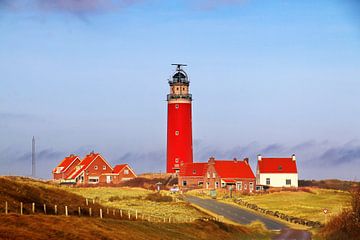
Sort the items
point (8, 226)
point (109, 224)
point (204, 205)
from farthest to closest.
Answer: point (204, 205)
point (109, 224)
point (8, 226)

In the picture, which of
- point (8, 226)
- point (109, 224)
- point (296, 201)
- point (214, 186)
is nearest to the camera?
point (8, 226)

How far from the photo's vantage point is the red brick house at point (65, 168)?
5669 inches

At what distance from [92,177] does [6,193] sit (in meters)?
78.9

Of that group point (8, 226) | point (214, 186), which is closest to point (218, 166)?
point (214, 186)

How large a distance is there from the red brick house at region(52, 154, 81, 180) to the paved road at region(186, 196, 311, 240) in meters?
43.7

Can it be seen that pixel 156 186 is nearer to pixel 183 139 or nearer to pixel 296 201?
pixel 183 139

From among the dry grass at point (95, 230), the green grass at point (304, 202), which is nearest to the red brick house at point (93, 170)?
the green grass at point (304, 202)

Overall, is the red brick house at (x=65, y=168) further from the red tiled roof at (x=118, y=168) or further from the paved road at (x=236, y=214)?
the paved road at (x=236, y=214)

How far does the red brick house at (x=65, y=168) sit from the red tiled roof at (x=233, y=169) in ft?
93.8

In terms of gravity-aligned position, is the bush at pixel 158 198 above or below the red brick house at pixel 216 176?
below

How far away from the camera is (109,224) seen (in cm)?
5066

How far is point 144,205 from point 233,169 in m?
46.1

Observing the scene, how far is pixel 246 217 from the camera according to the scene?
82.4 metres

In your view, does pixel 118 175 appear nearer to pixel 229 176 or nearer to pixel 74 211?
pixel 229 176
